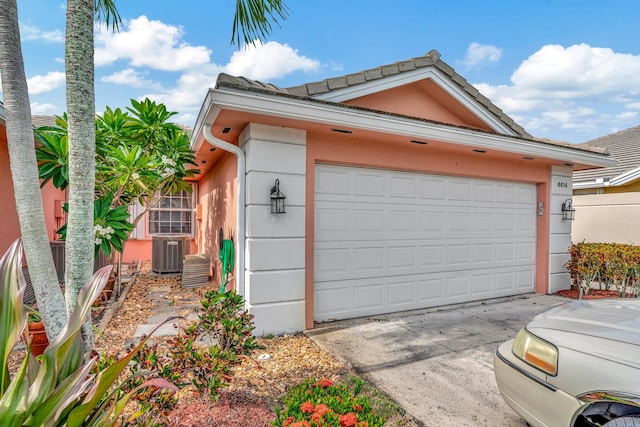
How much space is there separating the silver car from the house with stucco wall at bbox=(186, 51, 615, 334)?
295 cm

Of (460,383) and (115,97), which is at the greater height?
(115,97)

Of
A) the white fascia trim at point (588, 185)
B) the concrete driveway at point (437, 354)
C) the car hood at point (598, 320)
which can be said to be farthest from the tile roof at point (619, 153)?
the car hood at point (598, 320)

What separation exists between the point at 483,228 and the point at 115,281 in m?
7.40

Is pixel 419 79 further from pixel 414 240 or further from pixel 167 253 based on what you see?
pixel 167 253

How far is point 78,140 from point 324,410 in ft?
7.87

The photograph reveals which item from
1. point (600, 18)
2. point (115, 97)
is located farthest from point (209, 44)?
point (600, 18)

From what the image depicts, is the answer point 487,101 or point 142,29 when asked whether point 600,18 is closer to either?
point 487,101

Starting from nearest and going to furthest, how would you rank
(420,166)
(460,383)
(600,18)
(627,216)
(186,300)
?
(460,383) → (420,166) → (186,300) → (600,18) → (627,216)

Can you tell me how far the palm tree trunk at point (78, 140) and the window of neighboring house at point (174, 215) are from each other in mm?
9440

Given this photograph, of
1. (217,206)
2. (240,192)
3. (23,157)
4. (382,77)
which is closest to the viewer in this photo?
(23,157)

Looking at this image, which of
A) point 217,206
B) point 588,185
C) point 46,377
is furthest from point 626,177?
point 46,377

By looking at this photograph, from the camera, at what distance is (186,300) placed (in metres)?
6.48

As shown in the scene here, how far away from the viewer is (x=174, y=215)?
11391 millimetres

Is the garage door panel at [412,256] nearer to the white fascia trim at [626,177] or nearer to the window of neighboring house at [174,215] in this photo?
the white fascia trim at [626,177]
